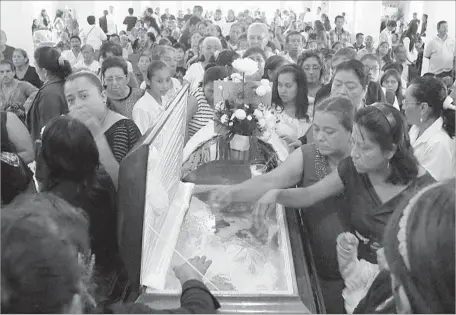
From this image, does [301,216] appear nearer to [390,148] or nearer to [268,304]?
[390,148]

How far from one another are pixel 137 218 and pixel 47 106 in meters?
2.28

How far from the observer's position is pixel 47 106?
11.9 ft

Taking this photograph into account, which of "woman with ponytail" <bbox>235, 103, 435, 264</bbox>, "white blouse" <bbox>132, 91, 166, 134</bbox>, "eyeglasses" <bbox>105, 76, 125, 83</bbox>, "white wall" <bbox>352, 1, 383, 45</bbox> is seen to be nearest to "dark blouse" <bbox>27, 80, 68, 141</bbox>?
"eyeglasses" <bbox>105, 76, 125, 83</bbox>

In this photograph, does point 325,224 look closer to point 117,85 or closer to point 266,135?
point 266,135

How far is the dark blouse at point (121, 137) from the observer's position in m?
2.42

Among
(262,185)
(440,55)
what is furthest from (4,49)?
(440,55)

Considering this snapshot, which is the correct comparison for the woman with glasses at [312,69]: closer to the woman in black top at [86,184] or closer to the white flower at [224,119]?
the white flower at [224,119]

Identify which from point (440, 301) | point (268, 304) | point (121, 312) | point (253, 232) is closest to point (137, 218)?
point (121, 312)

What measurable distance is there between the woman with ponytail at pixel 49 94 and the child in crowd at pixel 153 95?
0.53m

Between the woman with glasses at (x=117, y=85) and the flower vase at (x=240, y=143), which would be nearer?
the flower vase at (x=240, y=143)

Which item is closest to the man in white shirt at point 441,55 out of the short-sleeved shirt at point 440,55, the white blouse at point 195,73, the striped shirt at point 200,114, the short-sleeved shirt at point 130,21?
the short-sleeved shirt at point 440,55

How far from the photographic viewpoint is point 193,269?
5.83ft

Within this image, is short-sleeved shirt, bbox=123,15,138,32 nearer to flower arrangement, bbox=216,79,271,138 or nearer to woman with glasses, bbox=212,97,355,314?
flower arrangement, bbox=216,79,271,138

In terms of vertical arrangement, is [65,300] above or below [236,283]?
above
